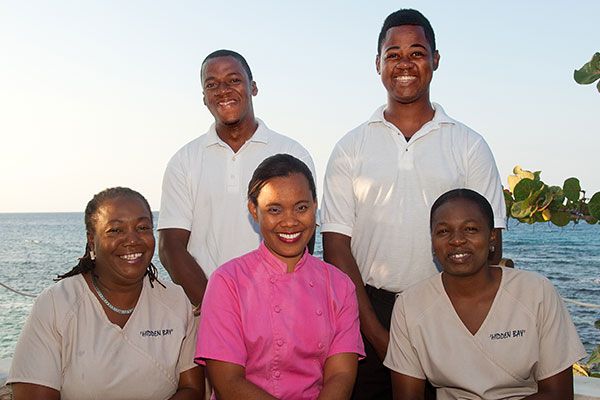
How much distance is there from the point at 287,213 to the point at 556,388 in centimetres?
138

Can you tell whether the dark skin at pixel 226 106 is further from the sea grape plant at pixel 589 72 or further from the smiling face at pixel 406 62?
the sea grape plant at pixel 589 72

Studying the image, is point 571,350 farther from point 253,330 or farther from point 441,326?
point 253,330

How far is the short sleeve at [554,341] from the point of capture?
3049mm

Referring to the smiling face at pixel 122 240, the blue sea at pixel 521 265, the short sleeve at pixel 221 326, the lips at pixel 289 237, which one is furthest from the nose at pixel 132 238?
the blue sea at pixel 521 265

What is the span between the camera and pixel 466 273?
312cm

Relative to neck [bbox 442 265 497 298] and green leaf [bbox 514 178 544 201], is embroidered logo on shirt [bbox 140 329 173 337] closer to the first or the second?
neck [bbox 442 265 497 298]

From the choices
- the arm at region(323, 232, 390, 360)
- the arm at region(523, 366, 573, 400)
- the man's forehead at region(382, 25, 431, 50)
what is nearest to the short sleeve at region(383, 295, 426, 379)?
the arm at region(323, 232, 390, 360)

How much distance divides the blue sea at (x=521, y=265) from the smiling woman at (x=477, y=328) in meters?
12.3

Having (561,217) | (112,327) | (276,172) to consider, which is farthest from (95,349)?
(561,217)

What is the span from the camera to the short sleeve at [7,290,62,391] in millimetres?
2846

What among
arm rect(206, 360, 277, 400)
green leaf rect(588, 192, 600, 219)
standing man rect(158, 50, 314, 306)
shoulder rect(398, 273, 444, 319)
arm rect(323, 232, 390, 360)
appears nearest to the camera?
arm rect(206, 360, 277, 400)

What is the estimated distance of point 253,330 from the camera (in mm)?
2922

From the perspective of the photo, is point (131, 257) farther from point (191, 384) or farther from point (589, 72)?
point (589, 72)

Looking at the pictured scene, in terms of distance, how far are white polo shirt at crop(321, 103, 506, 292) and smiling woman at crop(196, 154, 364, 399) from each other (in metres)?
0.53
